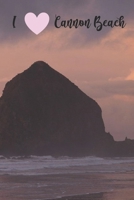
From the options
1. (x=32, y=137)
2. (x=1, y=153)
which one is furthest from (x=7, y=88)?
(x=1, y=153)

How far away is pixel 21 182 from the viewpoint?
22.6 metres

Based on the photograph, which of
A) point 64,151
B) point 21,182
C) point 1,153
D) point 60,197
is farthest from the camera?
point 64,151

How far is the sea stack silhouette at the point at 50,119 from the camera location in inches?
2329

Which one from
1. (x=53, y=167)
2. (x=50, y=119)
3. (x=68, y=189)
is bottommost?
(x=68, y=189)

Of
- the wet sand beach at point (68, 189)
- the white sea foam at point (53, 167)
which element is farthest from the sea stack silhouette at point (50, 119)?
the wet sand beach at point (68, 189)

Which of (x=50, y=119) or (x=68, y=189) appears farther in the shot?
(x=50, y=119)

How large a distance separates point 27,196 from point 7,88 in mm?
50108

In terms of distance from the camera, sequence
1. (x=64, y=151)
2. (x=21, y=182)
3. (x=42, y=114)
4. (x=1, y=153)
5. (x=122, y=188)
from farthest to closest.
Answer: (x=42, y=114) → (x=64, y=151) → (x=1, y=153) → (x=21, y=182) → (x=122, y=188)

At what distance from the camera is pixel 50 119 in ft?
212

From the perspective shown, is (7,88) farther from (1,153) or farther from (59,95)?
(1,153)

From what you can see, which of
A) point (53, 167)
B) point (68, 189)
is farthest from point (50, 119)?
point (68, 189)

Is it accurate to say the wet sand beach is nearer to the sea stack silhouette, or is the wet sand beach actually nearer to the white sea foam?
the white sea foam

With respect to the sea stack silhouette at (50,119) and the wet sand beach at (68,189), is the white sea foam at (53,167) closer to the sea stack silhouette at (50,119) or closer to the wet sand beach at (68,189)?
the wet sand beach at (68,189)

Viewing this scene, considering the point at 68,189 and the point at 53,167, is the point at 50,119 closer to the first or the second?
Answer: the point at 53,167
